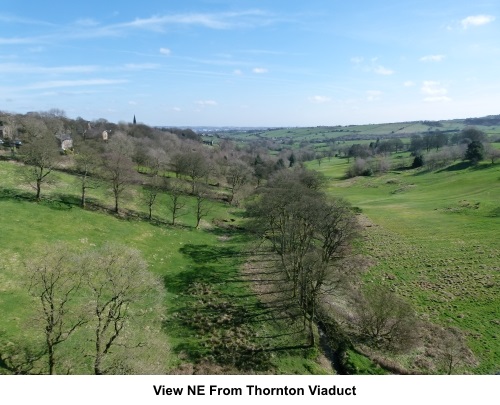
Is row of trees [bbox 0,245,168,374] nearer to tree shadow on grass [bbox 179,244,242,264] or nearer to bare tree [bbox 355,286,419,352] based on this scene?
bare tree [bbox 355,286,419,352]

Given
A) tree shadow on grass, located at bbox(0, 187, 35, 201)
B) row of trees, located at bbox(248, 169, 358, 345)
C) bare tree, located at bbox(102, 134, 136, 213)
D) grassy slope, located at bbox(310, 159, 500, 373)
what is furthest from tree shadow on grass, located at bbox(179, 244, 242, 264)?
tree shadow on grass, located at bbox(0, 187, 35, 201)

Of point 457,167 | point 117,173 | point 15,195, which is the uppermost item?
point 457,167

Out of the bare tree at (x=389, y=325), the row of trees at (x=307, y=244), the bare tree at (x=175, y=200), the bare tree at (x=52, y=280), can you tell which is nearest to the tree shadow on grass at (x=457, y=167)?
the row of trees at (x=307, y=244)

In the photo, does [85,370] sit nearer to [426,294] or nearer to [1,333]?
[1,333]

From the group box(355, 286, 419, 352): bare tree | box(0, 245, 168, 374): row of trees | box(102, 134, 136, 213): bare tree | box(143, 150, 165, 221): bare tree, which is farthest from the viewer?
box(143, 150, 165, 221): bare tree

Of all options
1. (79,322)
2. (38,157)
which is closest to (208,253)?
(38,157)

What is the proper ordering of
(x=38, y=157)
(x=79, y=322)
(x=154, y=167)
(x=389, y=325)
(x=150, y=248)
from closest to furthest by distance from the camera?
(x=79, y=322) → (x=389, y=325) → (x=150, y=248) → (x=38, y=157) → (x=154, y=167)

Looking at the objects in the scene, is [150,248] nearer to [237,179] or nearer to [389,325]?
[389,325]
